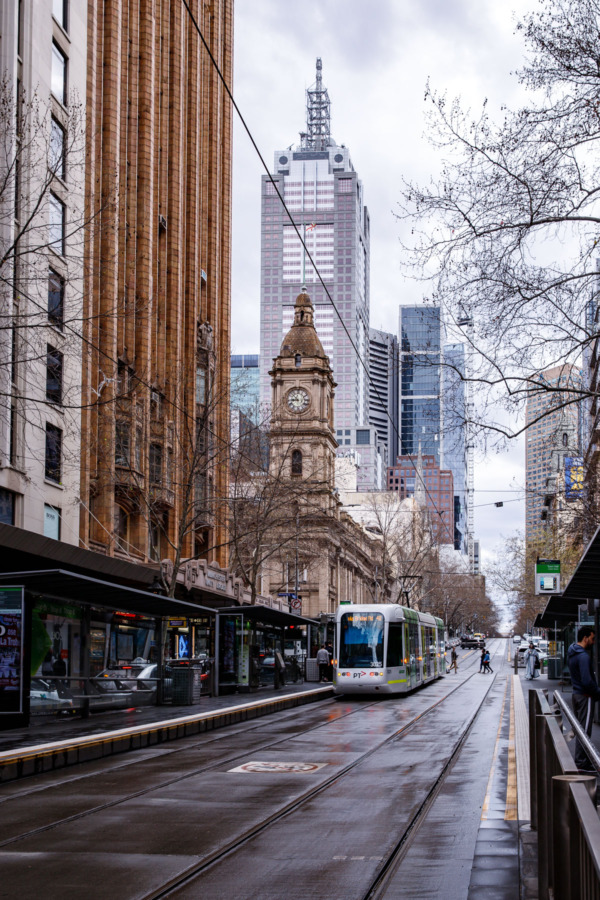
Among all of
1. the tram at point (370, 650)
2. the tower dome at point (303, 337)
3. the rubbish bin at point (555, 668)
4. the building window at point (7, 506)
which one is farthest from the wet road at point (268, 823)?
the tower dome at point (303, 337)

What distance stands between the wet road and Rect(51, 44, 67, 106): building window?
25402mm

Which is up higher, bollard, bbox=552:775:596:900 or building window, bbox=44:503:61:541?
building window, bbox=44:503:61:541

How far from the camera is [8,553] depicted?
21.9 m

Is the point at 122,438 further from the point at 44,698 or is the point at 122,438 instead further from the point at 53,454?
the point at 44,698

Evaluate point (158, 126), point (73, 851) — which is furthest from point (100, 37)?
point (73, 851)

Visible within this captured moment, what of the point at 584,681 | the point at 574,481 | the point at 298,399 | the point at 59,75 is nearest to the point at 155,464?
the point at 59,75

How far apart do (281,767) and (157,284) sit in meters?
37.3

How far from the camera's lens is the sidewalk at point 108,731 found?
14.8m

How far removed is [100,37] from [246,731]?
3233 cm

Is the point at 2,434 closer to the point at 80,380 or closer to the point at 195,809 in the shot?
the point at 80,380

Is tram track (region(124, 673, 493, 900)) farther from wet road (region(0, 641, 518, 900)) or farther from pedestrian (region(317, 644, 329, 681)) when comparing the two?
pedestrian (region(317, 644, 329, 681))

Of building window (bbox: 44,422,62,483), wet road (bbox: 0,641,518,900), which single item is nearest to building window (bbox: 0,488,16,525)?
building window (bbox: 44,422,62,483)

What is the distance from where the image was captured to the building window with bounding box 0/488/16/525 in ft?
106

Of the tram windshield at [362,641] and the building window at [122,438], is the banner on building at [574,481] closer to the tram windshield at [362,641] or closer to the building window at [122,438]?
the tram windshield at [362,641]
